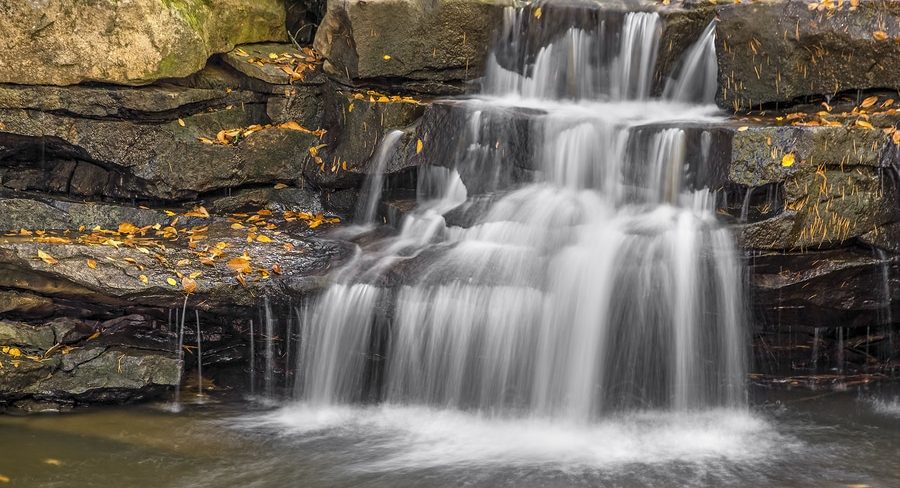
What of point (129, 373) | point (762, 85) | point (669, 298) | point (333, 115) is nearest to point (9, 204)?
point (129, 373)

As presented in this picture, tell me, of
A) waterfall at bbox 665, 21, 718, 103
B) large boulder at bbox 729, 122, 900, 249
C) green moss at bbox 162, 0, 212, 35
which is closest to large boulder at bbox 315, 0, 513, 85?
green moss at bbox 162, 0, 212, 35

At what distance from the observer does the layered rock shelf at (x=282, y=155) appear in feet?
23.2

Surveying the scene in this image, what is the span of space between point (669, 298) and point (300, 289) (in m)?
2.92

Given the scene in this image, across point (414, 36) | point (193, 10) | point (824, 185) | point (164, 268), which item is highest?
point (193, 10)

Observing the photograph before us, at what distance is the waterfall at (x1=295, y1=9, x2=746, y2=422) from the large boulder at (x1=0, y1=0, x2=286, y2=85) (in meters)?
2.76

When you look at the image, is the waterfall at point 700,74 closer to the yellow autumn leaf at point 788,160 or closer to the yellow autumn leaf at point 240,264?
the yellow autumn leaf at point 788,160

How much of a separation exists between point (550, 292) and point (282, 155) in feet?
11.4

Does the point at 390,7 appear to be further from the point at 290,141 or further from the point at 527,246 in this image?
the point at 527,246

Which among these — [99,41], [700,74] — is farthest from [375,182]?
[700,74]

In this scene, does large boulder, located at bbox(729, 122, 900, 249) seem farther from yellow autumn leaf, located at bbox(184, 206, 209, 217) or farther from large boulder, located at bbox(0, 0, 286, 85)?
large boulder, located at bbox(0, 0, 286, 85)

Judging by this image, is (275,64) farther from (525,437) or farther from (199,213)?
(525,437)

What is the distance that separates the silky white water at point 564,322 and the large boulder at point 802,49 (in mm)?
794

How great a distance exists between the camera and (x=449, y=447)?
6531mm

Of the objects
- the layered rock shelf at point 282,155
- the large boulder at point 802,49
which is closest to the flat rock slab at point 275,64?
the layered rock shelf at point 282,155
